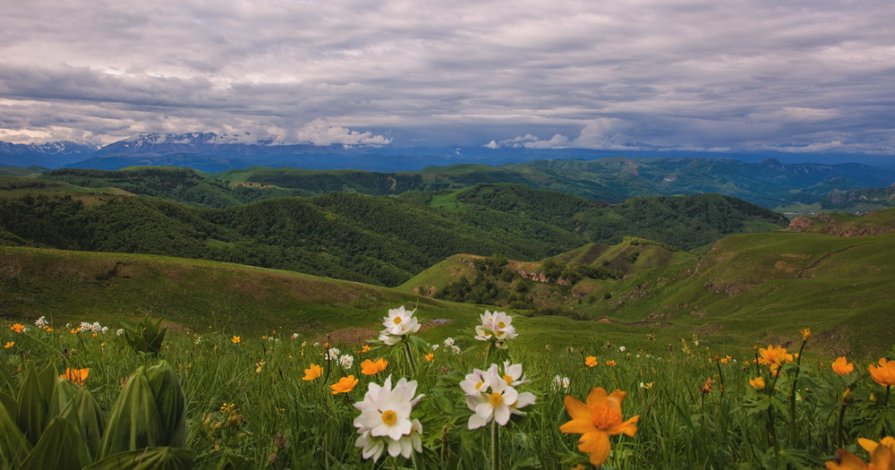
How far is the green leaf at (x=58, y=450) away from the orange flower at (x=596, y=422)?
1.77 metres

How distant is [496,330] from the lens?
11.8 feet

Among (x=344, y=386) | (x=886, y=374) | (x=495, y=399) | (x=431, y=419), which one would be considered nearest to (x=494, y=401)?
(x=495, y=399)

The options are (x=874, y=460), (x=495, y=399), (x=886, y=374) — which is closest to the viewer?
(x=874, y=460)

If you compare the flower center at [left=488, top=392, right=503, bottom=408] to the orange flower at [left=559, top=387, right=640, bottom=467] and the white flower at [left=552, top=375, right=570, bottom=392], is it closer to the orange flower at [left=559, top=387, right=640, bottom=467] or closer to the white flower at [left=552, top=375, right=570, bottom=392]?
the orange flower at [left=559, top=387, right=640, bottom=467]

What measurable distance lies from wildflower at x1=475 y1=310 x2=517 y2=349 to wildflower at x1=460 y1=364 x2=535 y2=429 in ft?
4.14

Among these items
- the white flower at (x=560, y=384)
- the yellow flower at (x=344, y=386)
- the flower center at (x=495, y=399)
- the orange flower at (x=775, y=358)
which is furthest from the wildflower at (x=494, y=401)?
the white flower at (x=560, y=384)

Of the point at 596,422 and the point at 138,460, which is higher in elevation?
the point at 596,422

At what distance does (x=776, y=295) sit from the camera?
9944 cm

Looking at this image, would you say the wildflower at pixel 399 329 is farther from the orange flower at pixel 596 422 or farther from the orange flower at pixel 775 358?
the orange flower at pixel 775 358

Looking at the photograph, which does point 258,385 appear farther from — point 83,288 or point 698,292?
point 698,292

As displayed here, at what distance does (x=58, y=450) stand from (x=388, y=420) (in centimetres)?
123

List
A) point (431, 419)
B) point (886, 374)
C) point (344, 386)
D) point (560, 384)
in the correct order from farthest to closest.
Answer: point (560, 384), point (344, 386), point (431, 419), point (886, 374)

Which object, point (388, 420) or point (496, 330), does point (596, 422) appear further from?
point (496, 330)

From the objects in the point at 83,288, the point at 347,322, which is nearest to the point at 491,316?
the point at 347,322
